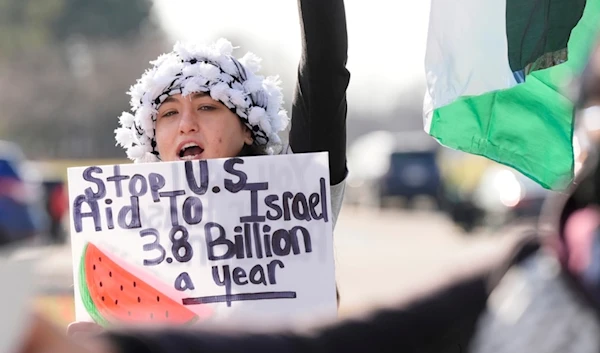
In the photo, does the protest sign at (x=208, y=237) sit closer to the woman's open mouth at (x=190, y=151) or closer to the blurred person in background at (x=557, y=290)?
the woman's open mouth at (x=190, y=151)

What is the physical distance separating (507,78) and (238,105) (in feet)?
2.75

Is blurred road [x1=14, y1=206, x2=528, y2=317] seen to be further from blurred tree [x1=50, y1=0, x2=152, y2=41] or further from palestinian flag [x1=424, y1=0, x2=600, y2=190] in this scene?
blurred tree [x1=50, y1=0, x2=152, y2=41]

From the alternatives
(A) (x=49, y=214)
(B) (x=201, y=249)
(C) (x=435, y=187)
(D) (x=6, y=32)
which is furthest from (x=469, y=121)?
(D) (x=6, y=32)

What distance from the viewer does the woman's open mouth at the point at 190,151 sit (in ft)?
8.98

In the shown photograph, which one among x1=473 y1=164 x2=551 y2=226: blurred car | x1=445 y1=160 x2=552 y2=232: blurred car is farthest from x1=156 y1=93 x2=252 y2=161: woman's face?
x1=473 y1=164 x2=551 y2=226: blurred car

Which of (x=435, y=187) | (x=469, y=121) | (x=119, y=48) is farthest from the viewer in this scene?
(x=119, y=48)

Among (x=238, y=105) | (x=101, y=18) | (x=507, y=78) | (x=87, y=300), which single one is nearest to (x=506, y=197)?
(x=507, y=78)

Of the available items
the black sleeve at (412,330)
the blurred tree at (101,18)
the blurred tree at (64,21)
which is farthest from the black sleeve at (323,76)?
the blurred tree at (101,18)

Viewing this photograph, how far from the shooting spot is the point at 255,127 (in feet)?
9.24

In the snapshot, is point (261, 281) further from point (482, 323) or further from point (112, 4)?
point (112, 4)

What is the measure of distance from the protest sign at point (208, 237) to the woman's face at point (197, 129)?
5cm

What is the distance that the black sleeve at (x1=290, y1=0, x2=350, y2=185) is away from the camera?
2.61 m

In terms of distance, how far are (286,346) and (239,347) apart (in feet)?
0.18

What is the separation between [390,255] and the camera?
18391 millimetres
